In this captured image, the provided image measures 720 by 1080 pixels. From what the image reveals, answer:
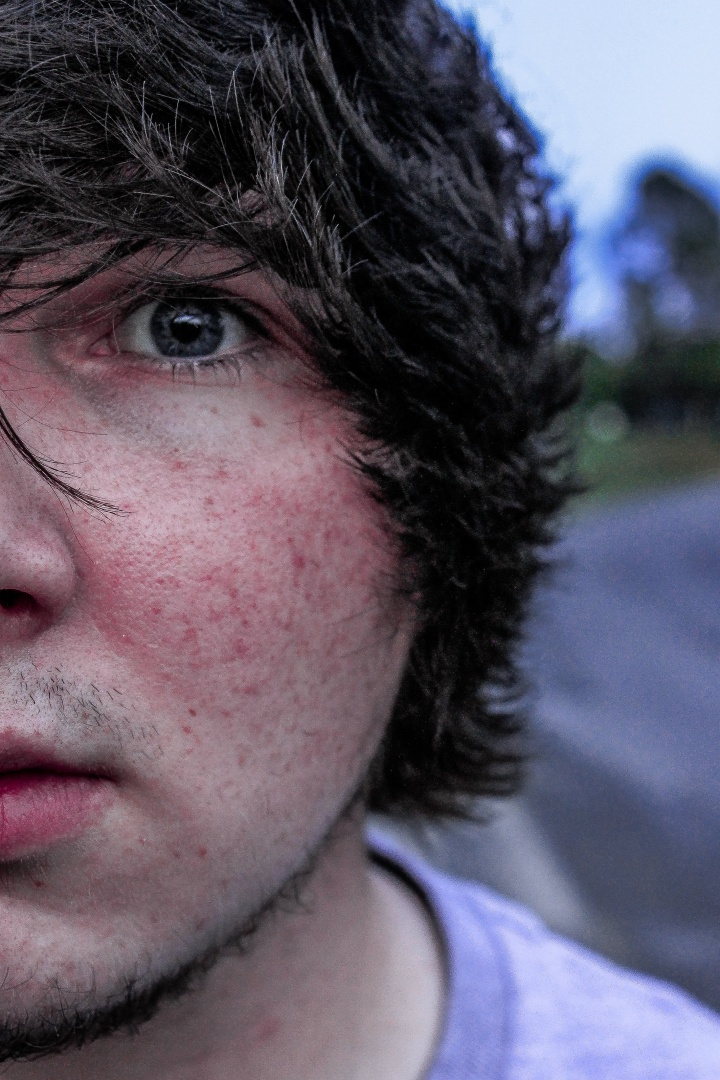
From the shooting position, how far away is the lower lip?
42.8 inches

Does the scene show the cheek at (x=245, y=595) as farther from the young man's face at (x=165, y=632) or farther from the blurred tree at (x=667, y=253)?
the blurred tree at (x=667, y=253)

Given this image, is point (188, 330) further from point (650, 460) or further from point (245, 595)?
point (650, 460)

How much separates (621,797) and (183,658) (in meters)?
2.70

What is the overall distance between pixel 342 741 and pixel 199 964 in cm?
33

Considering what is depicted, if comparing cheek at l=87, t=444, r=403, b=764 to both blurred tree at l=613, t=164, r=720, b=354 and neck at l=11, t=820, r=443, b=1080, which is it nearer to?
neck at l=11, t=820, r=443, b=1080

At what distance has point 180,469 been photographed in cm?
118

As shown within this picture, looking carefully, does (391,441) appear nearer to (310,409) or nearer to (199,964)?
(310,409)

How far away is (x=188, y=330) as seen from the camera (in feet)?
4.10

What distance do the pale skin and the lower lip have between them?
18mm

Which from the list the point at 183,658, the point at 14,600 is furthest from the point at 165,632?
the point at 14,600

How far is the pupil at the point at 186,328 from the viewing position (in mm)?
1249

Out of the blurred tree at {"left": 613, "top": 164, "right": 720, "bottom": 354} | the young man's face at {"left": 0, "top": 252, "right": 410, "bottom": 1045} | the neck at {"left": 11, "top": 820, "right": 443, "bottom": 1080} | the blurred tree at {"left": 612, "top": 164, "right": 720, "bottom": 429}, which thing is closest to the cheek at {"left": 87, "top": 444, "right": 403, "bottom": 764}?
the young man's face at {"left": 0, "top": 252, "right": 410, "bottom": 1045}

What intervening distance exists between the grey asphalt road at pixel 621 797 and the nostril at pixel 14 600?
1223mm

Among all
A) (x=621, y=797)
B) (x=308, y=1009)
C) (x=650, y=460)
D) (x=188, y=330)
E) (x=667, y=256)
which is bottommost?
(x=308, y=1009)
